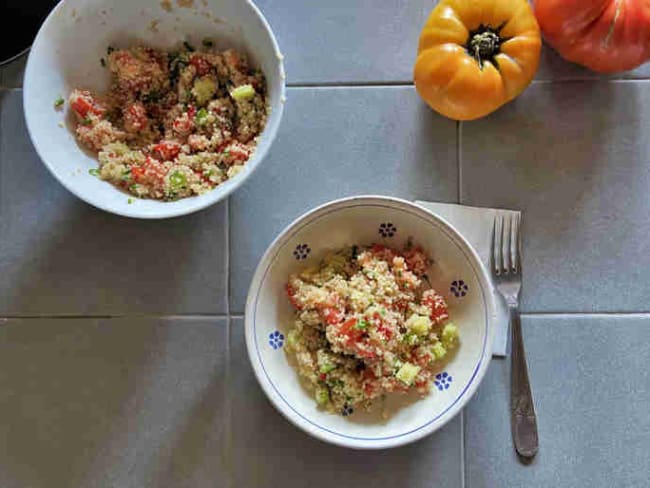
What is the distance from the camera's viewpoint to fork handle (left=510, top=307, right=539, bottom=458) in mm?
1060

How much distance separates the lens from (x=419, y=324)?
3.22 feet

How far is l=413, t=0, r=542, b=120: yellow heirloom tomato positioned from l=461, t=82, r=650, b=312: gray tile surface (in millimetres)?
106

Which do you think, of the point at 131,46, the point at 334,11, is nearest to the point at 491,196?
the point at 334,11

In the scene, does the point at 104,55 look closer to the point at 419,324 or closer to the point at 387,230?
the point at 387,230

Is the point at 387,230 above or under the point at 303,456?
above

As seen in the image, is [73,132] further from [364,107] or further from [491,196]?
[491,196]

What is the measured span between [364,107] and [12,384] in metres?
0.71

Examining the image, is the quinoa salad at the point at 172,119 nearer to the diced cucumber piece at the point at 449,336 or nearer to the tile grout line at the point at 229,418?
the tile grout line at the point at 229,418


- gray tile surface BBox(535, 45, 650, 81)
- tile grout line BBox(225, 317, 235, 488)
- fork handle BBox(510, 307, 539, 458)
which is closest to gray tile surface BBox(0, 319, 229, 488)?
tile grout line BBox(225, 317, 235, 488)

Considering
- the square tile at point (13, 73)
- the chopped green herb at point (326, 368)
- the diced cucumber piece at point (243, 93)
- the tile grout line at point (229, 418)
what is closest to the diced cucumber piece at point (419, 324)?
the chopped green herb at point (326, 368)

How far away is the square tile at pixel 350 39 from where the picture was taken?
1101mm

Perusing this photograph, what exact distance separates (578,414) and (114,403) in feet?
2.37

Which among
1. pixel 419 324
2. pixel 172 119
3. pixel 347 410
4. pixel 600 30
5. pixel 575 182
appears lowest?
pixel 347 410

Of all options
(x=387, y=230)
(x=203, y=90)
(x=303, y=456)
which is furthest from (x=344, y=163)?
(x=303, y=456)
